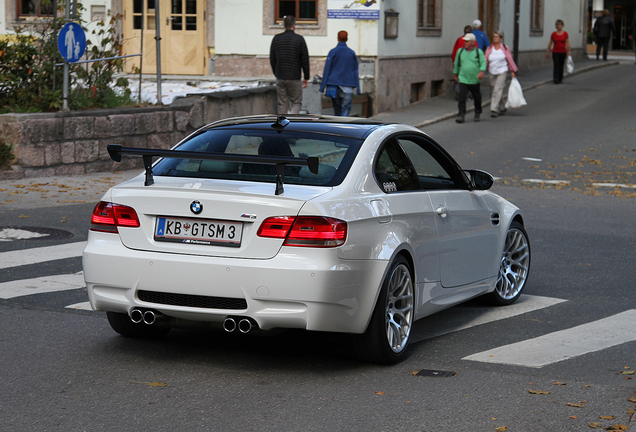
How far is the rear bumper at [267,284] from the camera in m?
5.22

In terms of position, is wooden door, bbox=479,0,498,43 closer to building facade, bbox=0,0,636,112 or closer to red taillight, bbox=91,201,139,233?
building facade, bbox=0,0,636,112

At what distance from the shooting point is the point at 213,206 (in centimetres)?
533

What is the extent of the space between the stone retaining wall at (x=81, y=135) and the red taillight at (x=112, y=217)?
A: 9026 millimetres

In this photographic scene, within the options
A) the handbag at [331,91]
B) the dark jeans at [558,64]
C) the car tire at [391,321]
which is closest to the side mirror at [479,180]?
the car tire at [391,321]

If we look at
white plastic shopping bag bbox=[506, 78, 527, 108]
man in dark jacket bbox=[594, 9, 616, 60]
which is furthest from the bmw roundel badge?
man in dark jacket bbox=[594, 9, 616, 60]

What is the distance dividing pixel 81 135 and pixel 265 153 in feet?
31.8

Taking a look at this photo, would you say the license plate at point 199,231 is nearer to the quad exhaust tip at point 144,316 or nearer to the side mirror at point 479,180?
the quad exhaust tip at point 144,316

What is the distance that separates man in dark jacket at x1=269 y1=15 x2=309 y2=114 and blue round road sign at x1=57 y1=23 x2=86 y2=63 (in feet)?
17.5

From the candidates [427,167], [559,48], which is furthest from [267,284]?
[559,48]

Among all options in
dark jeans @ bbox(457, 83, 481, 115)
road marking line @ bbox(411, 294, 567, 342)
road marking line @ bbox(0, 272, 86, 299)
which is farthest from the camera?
dark jeans @ bbox(457, 83, 481, 115)

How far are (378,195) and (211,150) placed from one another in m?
1.12

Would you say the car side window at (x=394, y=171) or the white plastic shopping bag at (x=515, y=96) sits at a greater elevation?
the white plastic shopping bag at (x=515, y=96)

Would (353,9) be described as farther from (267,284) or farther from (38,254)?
(267,284)

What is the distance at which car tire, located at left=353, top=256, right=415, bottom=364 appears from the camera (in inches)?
220
